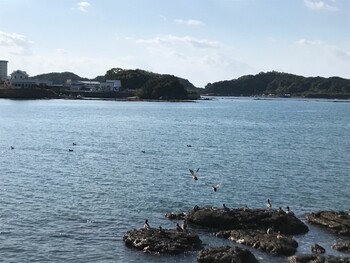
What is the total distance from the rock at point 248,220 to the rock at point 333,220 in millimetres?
1611

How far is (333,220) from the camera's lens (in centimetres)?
3400

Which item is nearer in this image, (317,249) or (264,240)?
(317,249)

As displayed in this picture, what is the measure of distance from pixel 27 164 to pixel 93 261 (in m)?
31.5

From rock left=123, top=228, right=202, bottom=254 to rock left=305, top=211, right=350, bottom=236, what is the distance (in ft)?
29.8

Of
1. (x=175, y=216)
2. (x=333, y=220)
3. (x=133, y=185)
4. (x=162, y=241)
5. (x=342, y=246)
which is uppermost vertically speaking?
(x=333, y=220)

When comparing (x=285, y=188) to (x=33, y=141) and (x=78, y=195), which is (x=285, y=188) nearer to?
(x=78, y=195)

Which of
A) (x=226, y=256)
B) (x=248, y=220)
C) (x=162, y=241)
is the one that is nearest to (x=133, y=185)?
(x=248, y=220)

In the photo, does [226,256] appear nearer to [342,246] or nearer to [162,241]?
[162,241]

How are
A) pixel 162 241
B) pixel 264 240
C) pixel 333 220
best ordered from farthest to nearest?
pixel 333 220 → pixel 264 240 → pixel 162 241

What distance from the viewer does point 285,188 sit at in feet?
152

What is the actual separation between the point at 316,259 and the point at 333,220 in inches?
310

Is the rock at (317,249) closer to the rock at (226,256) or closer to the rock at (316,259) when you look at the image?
the rock at (316,259)

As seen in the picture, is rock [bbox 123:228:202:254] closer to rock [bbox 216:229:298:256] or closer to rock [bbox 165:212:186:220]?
rock [bbox 216:229:298:256]

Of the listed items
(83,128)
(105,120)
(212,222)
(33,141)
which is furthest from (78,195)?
(105,120)
